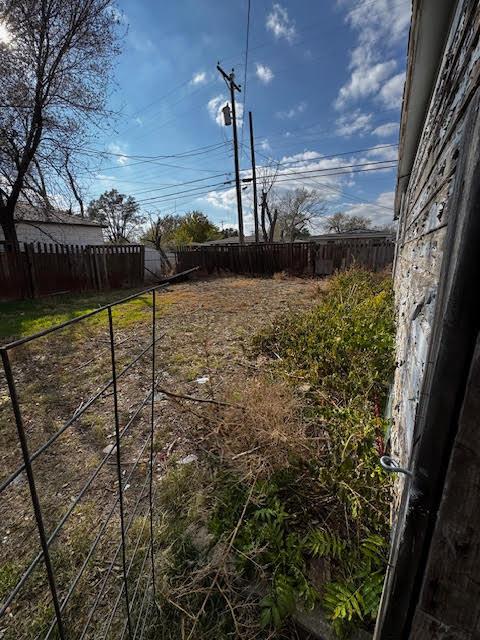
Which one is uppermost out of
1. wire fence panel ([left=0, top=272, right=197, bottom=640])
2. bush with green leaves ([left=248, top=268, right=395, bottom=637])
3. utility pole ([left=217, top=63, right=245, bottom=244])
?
utility pole ([left=217, top=63, right=245, bottom=244])

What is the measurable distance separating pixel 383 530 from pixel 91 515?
1533mm

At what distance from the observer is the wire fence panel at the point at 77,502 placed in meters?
0.96

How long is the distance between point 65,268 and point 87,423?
7004 mm

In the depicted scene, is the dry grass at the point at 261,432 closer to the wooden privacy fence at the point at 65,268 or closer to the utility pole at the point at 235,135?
the wooden privacy fence at the point at 65,268

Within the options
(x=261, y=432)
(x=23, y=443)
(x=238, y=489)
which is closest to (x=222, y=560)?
(x=238, y=489)

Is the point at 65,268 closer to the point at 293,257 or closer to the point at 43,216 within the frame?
the point at 43,216

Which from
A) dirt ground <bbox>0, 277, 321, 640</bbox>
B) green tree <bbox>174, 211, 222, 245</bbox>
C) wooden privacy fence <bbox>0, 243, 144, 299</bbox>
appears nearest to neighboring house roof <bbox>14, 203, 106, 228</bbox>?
wooden privacy fence <bbox>0, 243, 144, 299</bbox>

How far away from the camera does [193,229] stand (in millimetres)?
34969

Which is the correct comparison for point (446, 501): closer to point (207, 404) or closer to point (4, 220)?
point (207, 404)

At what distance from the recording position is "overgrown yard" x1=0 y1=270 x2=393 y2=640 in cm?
120

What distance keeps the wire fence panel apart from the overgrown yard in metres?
0.01

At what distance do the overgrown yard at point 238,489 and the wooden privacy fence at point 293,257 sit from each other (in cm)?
678

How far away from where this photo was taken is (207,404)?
2.33 metres

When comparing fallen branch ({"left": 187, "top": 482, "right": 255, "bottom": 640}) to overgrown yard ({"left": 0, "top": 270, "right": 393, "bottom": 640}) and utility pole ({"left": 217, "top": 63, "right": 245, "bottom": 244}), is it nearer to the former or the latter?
overgrown yard ({"left": 0, "top": 270, "right": 393, "bottom": 640})
